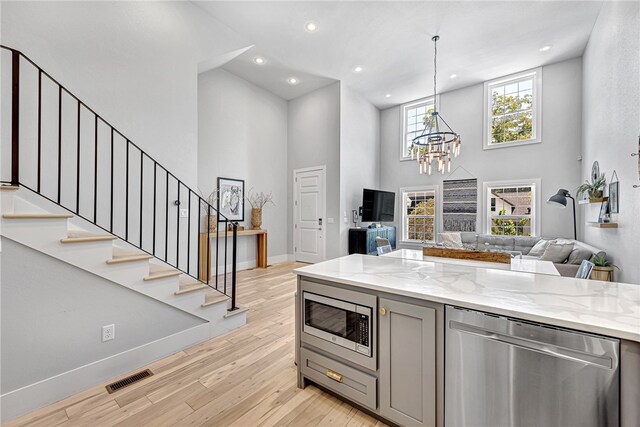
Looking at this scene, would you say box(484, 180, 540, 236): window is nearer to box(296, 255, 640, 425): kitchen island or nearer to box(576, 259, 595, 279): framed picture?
box(576, 259, 595, 279): framed picture

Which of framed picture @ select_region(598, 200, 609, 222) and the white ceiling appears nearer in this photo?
framed picture @ select_region(598, 200, 609, 222)

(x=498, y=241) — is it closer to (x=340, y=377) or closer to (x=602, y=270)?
(x=602, y=270)

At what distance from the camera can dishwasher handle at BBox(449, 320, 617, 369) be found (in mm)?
999

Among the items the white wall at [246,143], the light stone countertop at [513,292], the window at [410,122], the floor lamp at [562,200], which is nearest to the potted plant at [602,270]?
the floor lamp at [562,200]

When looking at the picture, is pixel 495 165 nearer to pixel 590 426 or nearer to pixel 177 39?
pixel 590 426

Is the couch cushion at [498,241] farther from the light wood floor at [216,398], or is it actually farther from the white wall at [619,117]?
the light wood floor at [216,398]

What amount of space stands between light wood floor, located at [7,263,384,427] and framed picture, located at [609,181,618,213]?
3.73m

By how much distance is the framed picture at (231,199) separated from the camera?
5.22 meters

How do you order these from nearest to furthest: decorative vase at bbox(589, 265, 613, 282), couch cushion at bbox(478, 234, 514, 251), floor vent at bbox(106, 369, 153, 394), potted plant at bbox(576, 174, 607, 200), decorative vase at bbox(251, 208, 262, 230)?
floor vent at bbox(106, 369, 153, 394) < decorative vase at bbox(589, 265, 613, 282) < potted plant at bbox(576, 174, 607, 200) < couch cushion at bbox(478, 234, 514, 251) < decorative vase at bbox(251, 208, 262, 230)

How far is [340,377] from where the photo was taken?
172 centimetres

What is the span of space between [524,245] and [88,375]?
6824mm

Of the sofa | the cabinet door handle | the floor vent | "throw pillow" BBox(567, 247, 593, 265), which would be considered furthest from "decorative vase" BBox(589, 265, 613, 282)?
the floor vent

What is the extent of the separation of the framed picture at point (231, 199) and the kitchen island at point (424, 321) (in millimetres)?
3847

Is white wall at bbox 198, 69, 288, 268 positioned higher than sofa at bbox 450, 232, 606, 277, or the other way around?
white wall at bbox 198, 69, 288, 268
